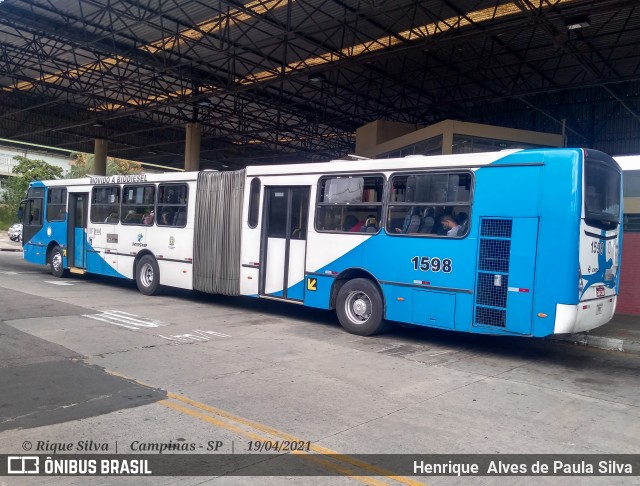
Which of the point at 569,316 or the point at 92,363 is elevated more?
the point at 569,316

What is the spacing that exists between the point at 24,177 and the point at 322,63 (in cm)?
3161

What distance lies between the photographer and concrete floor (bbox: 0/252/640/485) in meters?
5.16

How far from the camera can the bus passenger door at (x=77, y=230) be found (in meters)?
16.6

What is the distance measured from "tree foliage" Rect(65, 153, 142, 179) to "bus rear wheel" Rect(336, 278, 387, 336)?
34.1m

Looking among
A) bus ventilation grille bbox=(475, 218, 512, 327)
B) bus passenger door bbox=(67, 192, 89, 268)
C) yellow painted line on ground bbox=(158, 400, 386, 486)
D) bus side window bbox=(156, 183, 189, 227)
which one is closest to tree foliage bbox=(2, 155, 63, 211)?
bus passenger door bbox=(67, 192, 89, 268)

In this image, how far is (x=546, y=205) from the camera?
820 cm

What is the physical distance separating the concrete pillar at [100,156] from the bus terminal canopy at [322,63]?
482mm

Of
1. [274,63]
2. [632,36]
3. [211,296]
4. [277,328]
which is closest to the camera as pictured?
[277,328]

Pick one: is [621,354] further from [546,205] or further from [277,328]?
[277,328]

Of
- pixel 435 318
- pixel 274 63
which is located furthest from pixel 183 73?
pixel 435 318

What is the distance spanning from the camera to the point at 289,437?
5223mm

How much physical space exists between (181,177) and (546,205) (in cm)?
895

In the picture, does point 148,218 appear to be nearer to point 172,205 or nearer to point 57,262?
point 172,205

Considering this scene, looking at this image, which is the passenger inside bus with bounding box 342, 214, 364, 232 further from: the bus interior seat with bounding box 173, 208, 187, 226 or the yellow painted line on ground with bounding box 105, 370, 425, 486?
the yellow painted line on ground with bounding box 105, 370, 425, 486
